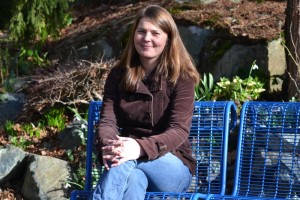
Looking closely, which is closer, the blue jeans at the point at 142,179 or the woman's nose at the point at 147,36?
the blue jeans at the point at 142,179

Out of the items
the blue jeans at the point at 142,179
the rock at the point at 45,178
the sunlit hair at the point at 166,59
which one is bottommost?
the rock at the point at 45,178

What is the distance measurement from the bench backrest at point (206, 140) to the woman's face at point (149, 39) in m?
0.56

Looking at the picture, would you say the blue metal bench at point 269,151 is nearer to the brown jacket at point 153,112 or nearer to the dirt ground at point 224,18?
the brown jacket at point 153,112

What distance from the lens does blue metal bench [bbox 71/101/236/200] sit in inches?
187

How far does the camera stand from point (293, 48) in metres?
6.20

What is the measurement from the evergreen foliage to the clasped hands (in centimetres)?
339

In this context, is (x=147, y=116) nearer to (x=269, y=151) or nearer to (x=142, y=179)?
(x=142, y=179)

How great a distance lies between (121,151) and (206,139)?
916 mm

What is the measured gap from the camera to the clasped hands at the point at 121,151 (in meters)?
4.11

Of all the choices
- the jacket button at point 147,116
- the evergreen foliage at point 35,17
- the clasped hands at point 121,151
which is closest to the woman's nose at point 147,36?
the jacket button at point 147,116

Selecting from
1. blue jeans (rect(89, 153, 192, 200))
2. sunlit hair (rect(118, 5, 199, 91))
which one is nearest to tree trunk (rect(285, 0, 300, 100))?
sunlit hair (rect(118, 5, 199, 91))

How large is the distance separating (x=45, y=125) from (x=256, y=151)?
2785 mm

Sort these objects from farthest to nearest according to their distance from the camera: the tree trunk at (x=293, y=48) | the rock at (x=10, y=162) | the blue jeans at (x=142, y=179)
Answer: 1. the tree trunk at (x=293, y=48)
2. the rock at (x=10, y=162)
3. the blue jeans at (x=142, y=179)

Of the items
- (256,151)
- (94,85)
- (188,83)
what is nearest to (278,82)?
(94,85)
